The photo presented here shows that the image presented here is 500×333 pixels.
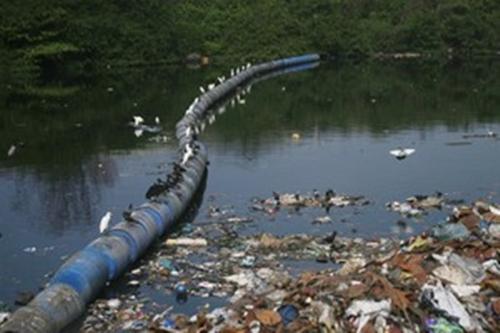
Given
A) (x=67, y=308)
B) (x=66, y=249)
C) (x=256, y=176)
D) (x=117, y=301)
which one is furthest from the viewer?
(x=256, y=176)

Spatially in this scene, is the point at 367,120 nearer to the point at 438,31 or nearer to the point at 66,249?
the point at 66,249

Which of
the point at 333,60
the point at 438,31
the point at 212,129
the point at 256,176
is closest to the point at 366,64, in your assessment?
the point at 333,60

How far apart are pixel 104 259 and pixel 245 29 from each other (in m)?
40.5

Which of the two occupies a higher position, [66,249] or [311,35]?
[311,35]

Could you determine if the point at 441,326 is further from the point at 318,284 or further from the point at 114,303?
the point at 114,303

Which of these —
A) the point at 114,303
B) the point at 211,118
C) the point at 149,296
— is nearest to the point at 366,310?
the point at 149,296

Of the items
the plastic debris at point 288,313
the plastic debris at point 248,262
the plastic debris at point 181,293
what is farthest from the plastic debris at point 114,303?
the plastic debris at point 288,313

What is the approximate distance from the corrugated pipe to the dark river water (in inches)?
26.8

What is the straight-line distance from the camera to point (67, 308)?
7926 mm

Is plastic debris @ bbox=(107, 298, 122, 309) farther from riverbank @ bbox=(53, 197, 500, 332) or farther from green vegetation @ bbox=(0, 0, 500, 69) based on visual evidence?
green vegetation @ bbox=(0, 0, 500, 69)

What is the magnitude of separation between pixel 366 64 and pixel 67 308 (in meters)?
38.6

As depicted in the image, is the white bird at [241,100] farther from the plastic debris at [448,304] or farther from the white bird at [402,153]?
the plastic debris at [448,304]

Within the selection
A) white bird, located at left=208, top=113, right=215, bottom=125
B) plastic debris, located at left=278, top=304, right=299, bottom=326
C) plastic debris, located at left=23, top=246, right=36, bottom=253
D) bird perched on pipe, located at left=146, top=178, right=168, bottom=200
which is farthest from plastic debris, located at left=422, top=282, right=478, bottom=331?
white bird, located at left=208, top=113, right=215, bottom=125

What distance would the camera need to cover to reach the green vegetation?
119 feet
